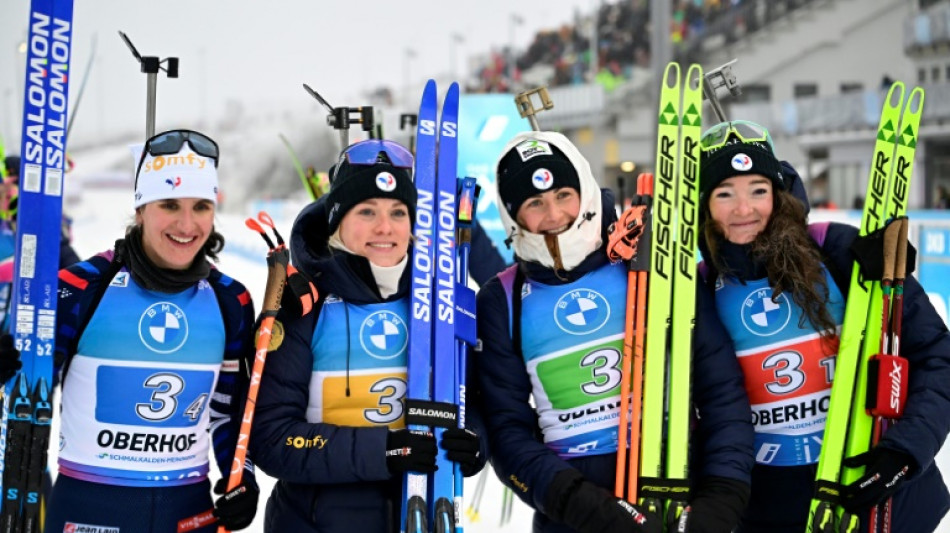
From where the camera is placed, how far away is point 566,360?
7.51 ft

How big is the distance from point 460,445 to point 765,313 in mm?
805

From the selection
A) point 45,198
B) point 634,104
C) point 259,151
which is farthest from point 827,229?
point 634,104

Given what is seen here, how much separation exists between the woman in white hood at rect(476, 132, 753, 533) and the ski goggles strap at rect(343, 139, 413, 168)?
0.90 ft

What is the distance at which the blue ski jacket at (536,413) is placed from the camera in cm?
224

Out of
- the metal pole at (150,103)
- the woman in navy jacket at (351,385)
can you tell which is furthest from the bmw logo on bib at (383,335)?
the metal pole at (150,103)

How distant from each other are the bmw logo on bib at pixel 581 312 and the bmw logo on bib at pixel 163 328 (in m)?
0.85

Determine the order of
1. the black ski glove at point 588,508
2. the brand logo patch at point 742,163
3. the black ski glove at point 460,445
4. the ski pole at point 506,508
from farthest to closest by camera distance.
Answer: the ski pole at point 506,508 < the brand logo patch at point 742,163 < the black ski glove at point 460,445 < the black ski glove at point 588,508

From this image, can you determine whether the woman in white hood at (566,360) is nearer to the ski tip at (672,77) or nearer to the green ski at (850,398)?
the green ski at (850,398)

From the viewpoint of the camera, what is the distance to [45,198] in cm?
231

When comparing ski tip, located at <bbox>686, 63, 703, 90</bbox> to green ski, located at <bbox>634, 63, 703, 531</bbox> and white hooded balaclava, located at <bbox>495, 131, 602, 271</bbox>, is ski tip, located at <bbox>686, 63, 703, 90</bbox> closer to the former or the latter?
green ski, located at <bbox>634, 63, 703, 531</bbox>

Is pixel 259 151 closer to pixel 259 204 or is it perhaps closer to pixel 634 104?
pixel 259 204

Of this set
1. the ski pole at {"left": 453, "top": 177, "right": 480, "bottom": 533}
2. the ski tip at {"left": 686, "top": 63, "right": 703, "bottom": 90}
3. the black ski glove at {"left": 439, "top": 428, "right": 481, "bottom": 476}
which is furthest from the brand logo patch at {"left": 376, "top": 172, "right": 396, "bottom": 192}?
the ski tip at {"left": 686, "top": 63, "right": 703, "bottom": 90}

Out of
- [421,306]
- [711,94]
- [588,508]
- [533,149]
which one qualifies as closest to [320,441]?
[421,306]

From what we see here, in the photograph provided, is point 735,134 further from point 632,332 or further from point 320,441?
point 320,441
